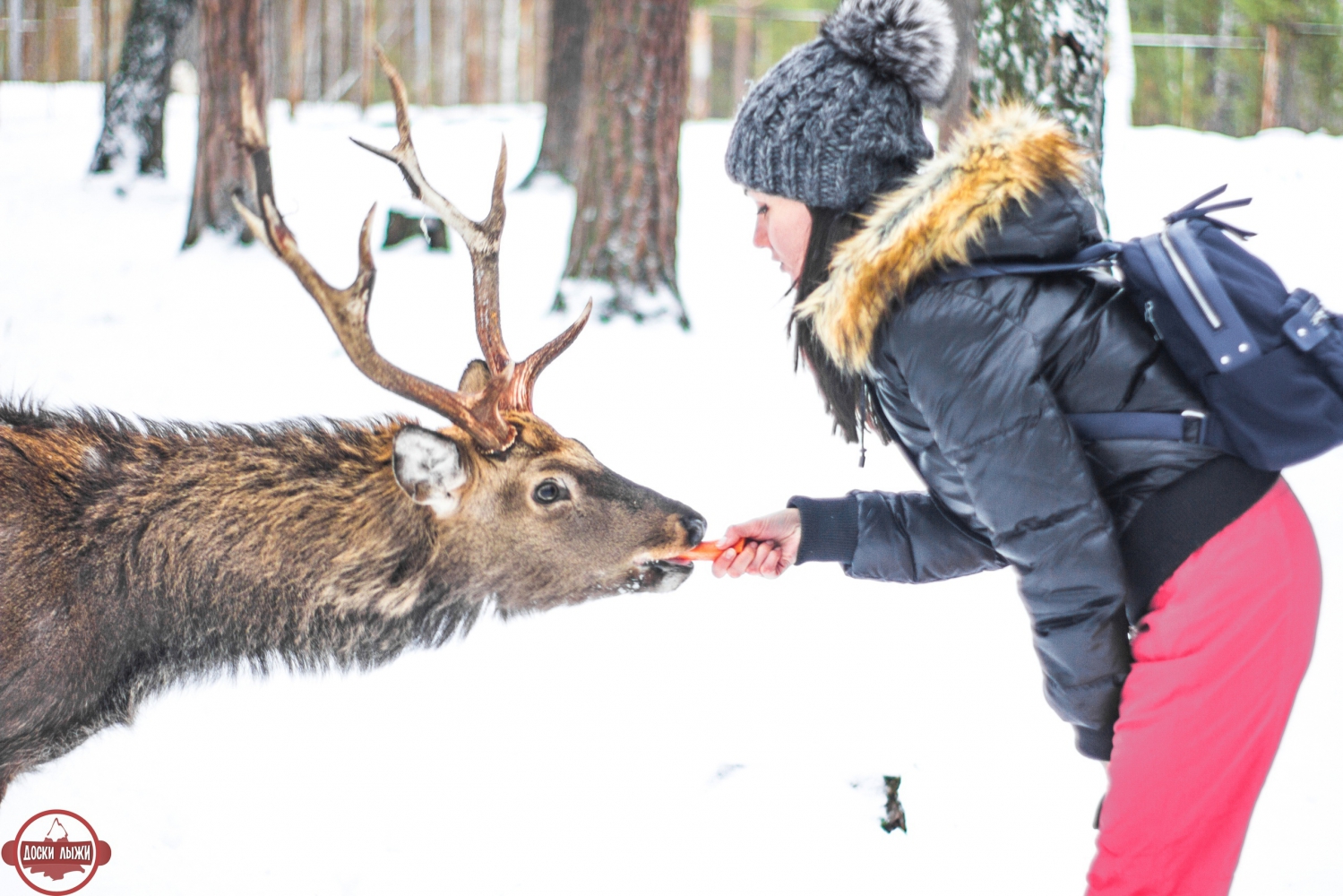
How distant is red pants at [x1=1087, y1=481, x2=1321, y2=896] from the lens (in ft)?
5.86

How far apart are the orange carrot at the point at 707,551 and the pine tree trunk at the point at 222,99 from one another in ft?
18.7

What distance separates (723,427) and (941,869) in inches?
113

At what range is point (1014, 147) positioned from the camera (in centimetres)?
183

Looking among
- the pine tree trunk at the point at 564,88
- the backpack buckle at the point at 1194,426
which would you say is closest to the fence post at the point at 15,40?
the pine tree trunk at the point at 564,88

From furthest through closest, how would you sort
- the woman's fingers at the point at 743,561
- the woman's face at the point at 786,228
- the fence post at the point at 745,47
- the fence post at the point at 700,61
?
the fence post at the point at 745,47, the fence post at the point at 700,61, the woman's fingers at the point at 743,561, the woman's face at the point at 786,228

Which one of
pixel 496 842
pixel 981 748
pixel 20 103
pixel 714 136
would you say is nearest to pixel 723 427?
pixel 981 748

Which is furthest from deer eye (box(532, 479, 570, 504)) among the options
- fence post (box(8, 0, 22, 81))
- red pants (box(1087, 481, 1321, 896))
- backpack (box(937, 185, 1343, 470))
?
fence post (box(8, 0, 22, 81))

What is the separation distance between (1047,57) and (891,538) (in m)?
2.85

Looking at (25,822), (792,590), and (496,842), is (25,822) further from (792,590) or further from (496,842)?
(792,590)

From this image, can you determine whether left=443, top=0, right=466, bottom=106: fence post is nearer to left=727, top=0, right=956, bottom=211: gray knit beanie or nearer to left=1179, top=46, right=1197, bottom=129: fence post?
left=1179, top=46, right=1197, bottom=129: fence post

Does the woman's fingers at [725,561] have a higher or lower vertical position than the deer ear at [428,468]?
lower

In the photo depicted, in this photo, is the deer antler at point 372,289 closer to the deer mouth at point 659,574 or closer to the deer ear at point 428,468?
the deer ear at point 428,468

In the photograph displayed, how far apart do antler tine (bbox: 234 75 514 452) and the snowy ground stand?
863mm

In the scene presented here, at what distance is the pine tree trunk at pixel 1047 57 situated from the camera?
4.38m
